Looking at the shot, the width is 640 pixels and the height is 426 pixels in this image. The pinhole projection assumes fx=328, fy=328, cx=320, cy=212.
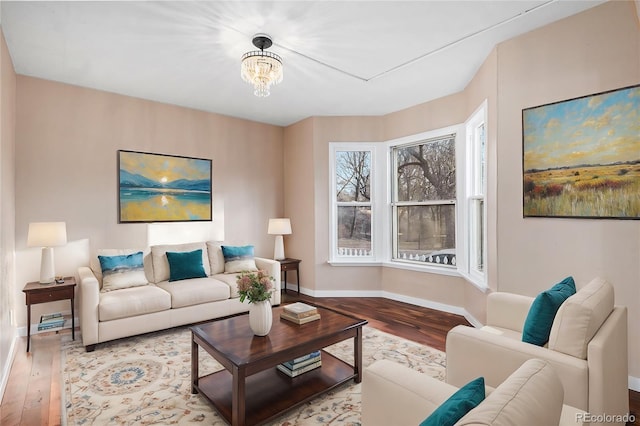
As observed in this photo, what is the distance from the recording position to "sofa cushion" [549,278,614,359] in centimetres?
Result: 157

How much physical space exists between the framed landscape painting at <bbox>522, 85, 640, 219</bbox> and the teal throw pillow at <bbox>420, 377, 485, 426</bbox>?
2.28 m

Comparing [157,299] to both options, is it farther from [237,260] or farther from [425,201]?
[425,201]

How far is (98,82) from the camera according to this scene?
3812 mm

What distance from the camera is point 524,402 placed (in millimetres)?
789

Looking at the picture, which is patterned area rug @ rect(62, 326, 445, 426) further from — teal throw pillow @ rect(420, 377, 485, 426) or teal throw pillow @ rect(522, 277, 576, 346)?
teal throw pillow @ rect(420, 377, 485, 426)

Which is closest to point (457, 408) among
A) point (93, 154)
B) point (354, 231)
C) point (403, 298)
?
point (403, 298)

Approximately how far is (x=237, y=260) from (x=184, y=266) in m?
0.71

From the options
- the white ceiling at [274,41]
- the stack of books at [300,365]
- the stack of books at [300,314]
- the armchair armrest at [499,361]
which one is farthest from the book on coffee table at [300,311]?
the white ceiling at [274,41]

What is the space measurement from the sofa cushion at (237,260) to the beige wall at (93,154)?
2.16 ft

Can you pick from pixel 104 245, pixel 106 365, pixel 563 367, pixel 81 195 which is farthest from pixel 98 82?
pixel 563 367

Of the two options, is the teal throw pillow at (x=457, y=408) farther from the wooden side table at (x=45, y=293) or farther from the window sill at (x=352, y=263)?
the window sill at (x=352, y=263)

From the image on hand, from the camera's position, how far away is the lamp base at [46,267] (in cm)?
337

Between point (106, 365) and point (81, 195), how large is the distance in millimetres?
2128

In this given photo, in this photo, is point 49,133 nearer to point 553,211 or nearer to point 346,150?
point 346,150
